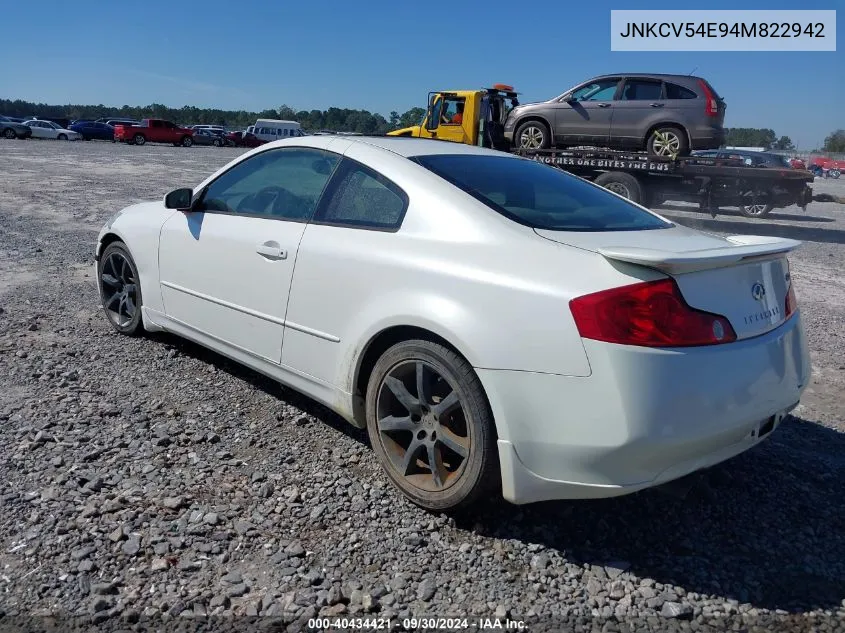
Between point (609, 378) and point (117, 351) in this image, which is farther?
point (117, 351)

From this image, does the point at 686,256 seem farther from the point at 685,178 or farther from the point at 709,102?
the point at 685,178

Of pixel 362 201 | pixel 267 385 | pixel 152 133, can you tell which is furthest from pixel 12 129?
pixel 362 201

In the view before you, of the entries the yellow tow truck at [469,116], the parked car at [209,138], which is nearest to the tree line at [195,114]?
the parked car at [209,138]

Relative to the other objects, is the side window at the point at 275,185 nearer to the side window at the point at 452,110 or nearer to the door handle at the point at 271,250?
the door handle at the point at 271,250

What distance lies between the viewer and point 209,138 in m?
53.7

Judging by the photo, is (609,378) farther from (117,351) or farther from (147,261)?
(117,351)

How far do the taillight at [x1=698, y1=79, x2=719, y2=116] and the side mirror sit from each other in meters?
11.0

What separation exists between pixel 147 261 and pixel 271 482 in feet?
6.71

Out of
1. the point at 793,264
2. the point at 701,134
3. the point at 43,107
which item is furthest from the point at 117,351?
the point at 43,107

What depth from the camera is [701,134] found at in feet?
43.2

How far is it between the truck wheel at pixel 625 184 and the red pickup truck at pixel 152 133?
4260cm

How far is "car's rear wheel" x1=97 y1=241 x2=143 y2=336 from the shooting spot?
4.90 m

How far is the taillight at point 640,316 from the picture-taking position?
245cm

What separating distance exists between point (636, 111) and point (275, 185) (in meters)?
11.3
